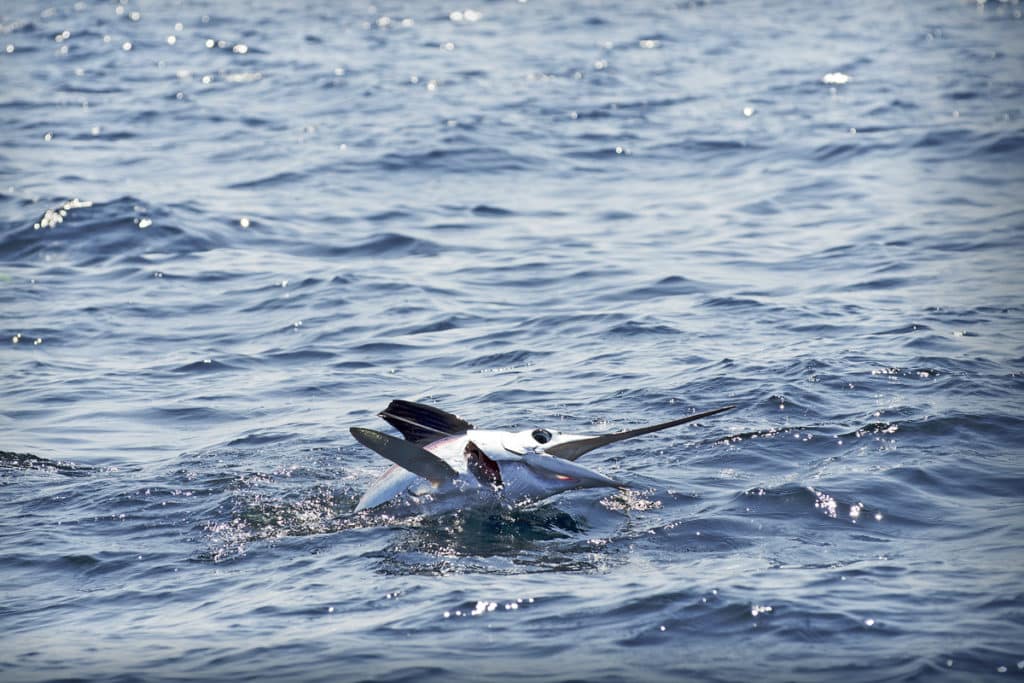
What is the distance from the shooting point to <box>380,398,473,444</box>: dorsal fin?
339 inches

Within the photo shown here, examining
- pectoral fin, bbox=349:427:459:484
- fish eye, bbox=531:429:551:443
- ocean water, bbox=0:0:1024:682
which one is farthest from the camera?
fish eye, bbox=531:429:551:443

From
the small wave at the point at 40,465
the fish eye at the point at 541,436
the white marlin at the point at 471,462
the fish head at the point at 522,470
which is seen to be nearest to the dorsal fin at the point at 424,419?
the white marlin at the point at 471,462

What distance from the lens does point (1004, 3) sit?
34688 millimetres

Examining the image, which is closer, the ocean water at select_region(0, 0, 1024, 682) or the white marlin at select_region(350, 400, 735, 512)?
the ocean water at select_region(0, 0, 1024, 682)

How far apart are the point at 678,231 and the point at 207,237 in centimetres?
560

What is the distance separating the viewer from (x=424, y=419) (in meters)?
8.63

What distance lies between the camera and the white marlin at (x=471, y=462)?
8148 millimetres

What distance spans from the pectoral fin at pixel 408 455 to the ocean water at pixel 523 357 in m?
0.40

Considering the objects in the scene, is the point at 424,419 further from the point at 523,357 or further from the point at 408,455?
the point at 523,357

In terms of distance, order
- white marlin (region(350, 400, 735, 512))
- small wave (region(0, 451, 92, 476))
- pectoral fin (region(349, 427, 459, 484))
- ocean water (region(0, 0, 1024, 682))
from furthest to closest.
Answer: small wave (region(0, 451, 92, 476)) → white marlin (region(350, 400, 735, 512)) → pectoral fin (region(349, 427, 459, 484)) → ocean water (region(0, 0, 1024, 682))

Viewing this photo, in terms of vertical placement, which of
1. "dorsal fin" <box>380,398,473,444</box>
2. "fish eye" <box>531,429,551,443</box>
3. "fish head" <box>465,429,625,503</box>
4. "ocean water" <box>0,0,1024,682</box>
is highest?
"dorsal fin" <box>380,398,473,444</box>

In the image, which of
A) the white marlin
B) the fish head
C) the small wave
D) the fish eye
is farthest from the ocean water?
the fish eye

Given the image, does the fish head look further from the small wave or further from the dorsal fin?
the small wave

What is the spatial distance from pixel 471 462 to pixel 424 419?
0.52 m
